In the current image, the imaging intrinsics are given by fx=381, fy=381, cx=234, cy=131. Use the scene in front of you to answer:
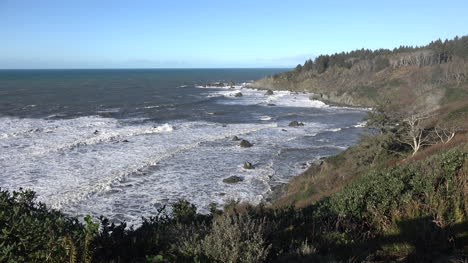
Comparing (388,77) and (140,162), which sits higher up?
(388,77)

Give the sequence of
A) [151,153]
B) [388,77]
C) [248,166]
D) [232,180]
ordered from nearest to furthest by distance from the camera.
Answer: [232,180] → [248,166] → [151,153] → [388,77]

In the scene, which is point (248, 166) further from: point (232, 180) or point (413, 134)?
point (413, 134)

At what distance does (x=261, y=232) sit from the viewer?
5.64 m

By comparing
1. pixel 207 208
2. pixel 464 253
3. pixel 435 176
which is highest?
pixel 435 176

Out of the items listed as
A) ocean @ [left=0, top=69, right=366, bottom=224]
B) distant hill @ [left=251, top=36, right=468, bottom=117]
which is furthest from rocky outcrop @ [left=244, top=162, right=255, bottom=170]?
distant hill @ [left=251, top=36, right=468, bottom=117]

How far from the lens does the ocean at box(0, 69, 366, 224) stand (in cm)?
1995

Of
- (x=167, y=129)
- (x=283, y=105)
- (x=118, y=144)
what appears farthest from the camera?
(x=283, y=105)

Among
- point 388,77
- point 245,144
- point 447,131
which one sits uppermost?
point 388,77

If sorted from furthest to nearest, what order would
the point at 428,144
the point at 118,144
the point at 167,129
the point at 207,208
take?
the point at 167,129
the point at 118,144
the point at 428,144
the point at 207,208

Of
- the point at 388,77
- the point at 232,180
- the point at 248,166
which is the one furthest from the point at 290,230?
the point at 388,77

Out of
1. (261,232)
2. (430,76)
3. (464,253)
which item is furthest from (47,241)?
(430,76)

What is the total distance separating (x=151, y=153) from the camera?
95.2ft

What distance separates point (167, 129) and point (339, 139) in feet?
56.3

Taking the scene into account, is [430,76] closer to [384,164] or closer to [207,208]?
[384,164]
